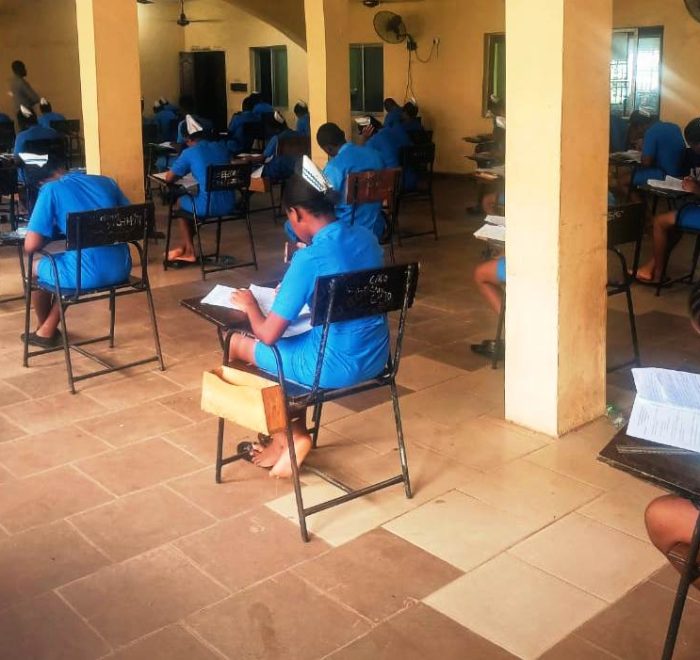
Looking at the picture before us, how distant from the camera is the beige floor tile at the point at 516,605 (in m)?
2.35

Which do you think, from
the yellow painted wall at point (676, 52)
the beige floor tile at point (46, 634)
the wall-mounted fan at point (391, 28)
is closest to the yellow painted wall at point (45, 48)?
the wall-mounted fan at point (391, 28)

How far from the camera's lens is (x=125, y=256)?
4.51 metres

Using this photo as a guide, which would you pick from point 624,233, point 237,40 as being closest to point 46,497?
point 624,233

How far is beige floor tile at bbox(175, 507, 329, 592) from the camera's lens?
268 centimetres

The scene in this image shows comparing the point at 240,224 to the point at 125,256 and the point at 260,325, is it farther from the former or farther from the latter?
the point at 260,325

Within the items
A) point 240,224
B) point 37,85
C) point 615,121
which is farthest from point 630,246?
point 37,85

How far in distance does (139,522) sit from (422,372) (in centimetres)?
182

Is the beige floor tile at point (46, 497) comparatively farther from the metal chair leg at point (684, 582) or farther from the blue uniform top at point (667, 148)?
the blue uniform top at point (667, 148)

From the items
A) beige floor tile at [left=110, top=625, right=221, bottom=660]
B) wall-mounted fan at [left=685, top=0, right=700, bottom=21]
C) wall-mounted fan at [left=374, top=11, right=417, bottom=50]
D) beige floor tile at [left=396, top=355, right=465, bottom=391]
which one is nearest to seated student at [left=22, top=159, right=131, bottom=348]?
beige floor tile at [left=396, top=355, right=465, bottom=391]

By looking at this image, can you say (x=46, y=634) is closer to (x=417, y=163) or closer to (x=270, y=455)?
(x=270, y=455)

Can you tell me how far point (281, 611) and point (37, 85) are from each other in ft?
45.5

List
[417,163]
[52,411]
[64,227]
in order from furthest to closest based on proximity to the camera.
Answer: [417,163]
[64,227]
[52,411]

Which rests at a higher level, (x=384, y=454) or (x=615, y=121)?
(x=615, y=121)

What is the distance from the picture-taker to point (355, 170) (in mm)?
6172
